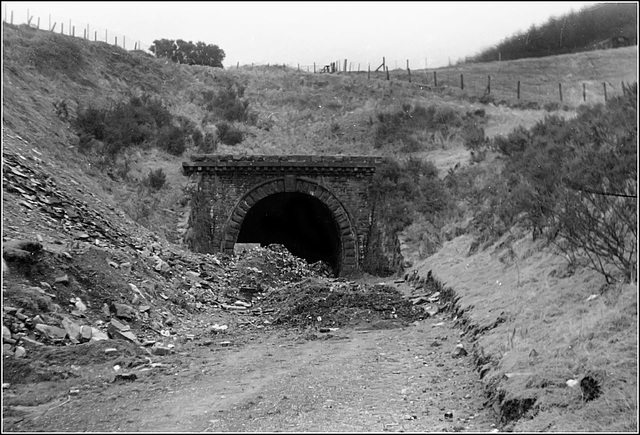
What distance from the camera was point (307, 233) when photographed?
28.4 m

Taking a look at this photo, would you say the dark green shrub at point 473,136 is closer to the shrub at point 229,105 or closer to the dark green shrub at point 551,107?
the dark green shrub at point 551,107

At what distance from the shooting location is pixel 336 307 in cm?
1296

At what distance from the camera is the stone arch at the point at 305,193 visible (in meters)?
23.1

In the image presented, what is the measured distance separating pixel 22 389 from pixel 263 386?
293 centimetres

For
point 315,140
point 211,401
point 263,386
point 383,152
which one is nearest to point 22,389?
point 211,401

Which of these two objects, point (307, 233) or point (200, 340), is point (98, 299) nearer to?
point (200, 340)

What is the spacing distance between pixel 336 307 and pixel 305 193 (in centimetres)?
1122

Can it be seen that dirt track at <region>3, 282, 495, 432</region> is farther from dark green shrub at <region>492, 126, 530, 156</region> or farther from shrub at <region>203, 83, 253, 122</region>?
shrub at <region>203, 83, 253, 122</region>

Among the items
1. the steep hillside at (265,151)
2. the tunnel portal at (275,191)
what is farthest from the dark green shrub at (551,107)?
the tunnel portal at (275,191)

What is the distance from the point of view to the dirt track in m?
6.33

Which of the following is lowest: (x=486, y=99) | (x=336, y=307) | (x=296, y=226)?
(x=296, y=226)

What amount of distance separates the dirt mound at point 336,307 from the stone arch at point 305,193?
8772 mm

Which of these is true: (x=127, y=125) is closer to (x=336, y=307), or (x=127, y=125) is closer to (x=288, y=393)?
(x=336, y=307)

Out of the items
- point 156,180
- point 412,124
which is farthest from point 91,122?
point 412,124
